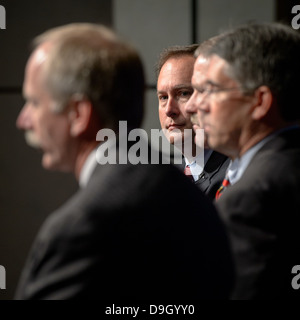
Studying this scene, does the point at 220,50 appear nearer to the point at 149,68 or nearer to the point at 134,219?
the point at 134,219

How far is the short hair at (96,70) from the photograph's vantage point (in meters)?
0.96

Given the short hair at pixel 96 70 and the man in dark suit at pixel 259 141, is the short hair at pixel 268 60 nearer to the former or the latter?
the man in dark suit at pixel 259 141

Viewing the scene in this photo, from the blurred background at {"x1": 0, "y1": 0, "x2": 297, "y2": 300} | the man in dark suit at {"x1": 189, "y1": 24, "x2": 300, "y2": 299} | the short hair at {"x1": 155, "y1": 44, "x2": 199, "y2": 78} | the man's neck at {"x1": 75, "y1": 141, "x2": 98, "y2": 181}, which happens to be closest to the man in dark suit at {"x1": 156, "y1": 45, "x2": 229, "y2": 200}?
the short hair at {"x1": 155, "y1": 44, "x2": 199, "y2": 78}

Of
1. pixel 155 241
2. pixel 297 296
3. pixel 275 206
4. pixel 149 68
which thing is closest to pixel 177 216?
pixel 155 241

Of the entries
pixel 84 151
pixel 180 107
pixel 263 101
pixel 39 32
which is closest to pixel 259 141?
pixel 263 101

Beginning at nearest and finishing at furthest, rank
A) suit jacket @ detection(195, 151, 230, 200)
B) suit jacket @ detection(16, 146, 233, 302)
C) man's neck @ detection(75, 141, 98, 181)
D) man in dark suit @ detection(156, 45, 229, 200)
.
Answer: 1. suit jacket @ detection(16, 146, 233, 302)
2. man's neck @ detection(75, 141, 98, 181)
3. suit jacket @ detection(195, 151, 230, 200)
4. man in dark suit @ detection(156, 45, 229, 200)

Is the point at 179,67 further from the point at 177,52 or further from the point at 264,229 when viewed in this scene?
the point at 264,229

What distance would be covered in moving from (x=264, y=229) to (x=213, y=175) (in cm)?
72

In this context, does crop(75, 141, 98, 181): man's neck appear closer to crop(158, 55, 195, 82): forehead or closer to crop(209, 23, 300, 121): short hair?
crop(209, 23, 300, 121): short hair

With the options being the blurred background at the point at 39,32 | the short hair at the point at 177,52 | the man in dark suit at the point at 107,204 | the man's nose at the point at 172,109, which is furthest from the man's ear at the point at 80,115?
the blurred background at the point at 39,32

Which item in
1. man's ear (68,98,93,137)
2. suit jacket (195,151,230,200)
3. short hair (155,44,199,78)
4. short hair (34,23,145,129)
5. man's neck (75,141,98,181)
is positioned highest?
short hair (155,44,199,78)

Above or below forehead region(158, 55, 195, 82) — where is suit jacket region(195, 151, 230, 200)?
below

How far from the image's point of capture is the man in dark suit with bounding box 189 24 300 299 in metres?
1.12

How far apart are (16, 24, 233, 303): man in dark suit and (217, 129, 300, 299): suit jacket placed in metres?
0.12
